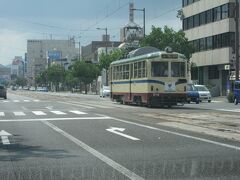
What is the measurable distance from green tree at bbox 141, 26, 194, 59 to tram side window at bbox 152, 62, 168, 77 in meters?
27.1

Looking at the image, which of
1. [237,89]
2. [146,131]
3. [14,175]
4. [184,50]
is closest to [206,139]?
[146,131]

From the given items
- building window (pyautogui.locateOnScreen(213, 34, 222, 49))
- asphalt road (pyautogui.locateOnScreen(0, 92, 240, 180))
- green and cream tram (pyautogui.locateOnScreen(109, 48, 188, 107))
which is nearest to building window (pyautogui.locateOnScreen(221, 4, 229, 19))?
building window (pyautogui.locateOnScreen(213, 34, 222, 49))

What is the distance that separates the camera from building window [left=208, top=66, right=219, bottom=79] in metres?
69.6

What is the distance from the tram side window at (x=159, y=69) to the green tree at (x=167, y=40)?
89.0ft

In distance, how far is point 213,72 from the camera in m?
70.9

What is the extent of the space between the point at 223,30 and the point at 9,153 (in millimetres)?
55113

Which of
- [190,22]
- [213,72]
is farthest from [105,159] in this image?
Result: [190,22]

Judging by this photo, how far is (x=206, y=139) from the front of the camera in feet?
50.0

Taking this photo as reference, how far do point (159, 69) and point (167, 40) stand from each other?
2825cm

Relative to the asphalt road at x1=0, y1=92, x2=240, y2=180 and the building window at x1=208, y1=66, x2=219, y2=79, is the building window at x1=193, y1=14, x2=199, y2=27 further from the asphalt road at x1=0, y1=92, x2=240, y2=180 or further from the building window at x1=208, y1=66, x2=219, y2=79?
the asphalt road at x1=0, y1=92, x2=240, y2=180

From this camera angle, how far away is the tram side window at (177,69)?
111 ft

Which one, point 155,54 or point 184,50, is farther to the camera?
point 184,50

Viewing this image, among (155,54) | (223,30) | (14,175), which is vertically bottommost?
(14,175)

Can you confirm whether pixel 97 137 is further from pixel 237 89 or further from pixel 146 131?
pixel 237 89
